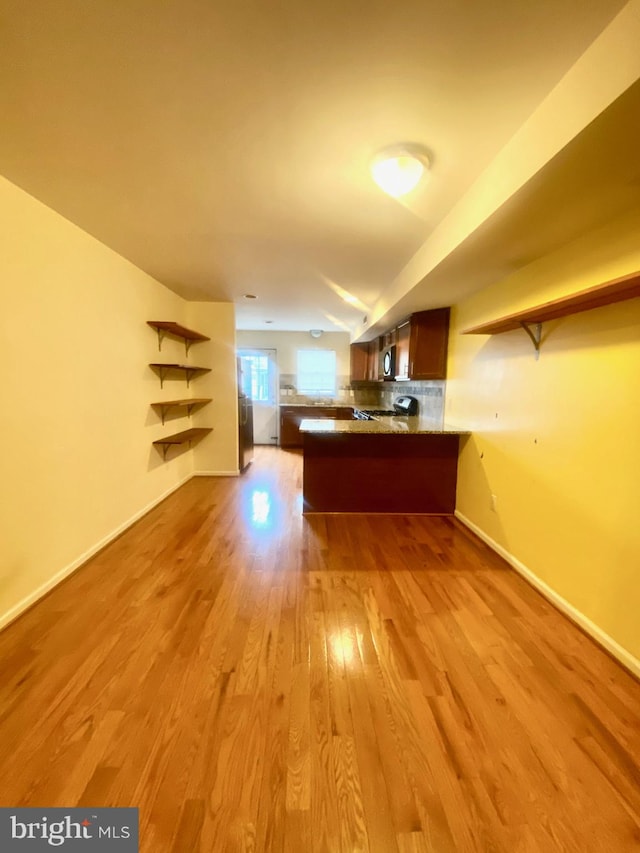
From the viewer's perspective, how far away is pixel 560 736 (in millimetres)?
1225

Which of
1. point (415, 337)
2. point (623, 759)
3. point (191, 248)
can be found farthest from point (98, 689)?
point (415, 337)

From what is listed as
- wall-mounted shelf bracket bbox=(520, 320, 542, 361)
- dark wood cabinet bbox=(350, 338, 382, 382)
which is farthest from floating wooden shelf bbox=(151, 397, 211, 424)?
wall-mounted shelf bracket bbox=(520, 320, 542, 361)

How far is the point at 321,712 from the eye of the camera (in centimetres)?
129

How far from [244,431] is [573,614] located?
13.3ft

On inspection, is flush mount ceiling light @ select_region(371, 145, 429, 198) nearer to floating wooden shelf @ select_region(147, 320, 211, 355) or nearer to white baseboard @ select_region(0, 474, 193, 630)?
floating wooden shelf @ select_region(147, 320, 211, 355)

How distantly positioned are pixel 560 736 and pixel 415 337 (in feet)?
10.5

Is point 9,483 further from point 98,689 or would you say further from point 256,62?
Result: point 256,62

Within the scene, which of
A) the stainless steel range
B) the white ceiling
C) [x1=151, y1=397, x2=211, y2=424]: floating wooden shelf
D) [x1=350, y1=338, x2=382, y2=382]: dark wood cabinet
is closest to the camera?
the white ceiling

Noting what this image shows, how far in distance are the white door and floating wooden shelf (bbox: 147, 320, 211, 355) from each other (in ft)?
8.24

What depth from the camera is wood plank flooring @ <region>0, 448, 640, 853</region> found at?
0.98m

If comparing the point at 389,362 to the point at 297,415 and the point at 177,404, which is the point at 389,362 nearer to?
the point at 297,415

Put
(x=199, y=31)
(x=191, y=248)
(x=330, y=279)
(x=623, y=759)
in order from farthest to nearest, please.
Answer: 1. (x=330, y=279)
2. (x=191, y=248)
3. (x=623, y=759)
4. (x=199, y=31)

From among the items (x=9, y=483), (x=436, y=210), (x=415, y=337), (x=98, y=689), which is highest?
(x=436, y=210)

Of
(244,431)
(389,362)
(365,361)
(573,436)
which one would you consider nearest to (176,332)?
(244,431)
